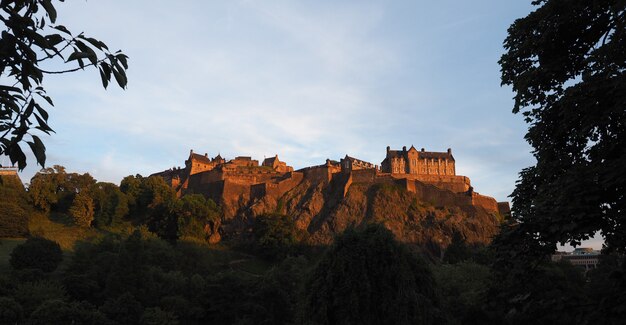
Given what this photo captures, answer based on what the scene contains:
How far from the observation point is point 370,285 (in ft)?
64.5

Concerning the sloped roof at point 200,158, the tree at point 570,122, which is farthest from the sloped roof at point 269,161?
the tree at point 570,122

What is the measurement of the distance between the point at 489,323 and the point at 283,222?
44356 mm

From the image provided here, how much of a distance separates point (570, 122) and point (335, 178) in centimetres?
7377

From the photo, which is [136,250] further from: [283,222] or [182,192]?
[182,192]

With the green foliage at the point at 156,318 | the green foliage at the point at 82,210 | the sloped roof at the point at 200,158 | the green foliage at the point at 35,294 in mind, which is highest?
the sloped roof at the point at 200,158

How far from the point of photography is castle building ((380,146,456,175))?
307 ft

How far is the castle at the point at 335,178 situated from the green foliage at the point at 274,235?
416 inches

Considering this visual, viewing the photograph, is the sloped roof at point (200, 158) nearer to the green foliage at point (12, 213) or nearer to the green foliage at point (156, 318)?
the green foliage at point (12, 213)

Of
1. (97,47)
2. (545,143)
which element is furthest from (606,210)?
(97,47)

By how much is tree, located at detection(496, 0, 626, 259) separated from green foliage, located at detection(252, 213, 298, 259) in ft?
188

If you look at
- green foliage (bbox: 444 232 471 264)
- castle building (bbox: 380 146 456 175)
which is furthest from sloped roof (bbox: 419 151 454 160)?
green foliage (bbox: 444 232 471 264)

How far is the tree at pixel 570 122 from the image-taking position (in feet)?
26.3

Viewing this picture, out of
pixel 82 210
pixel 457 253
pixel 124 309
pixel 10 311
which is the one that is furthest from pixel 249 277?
pixel 82 210

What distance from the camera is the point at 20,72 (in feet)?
12.9
